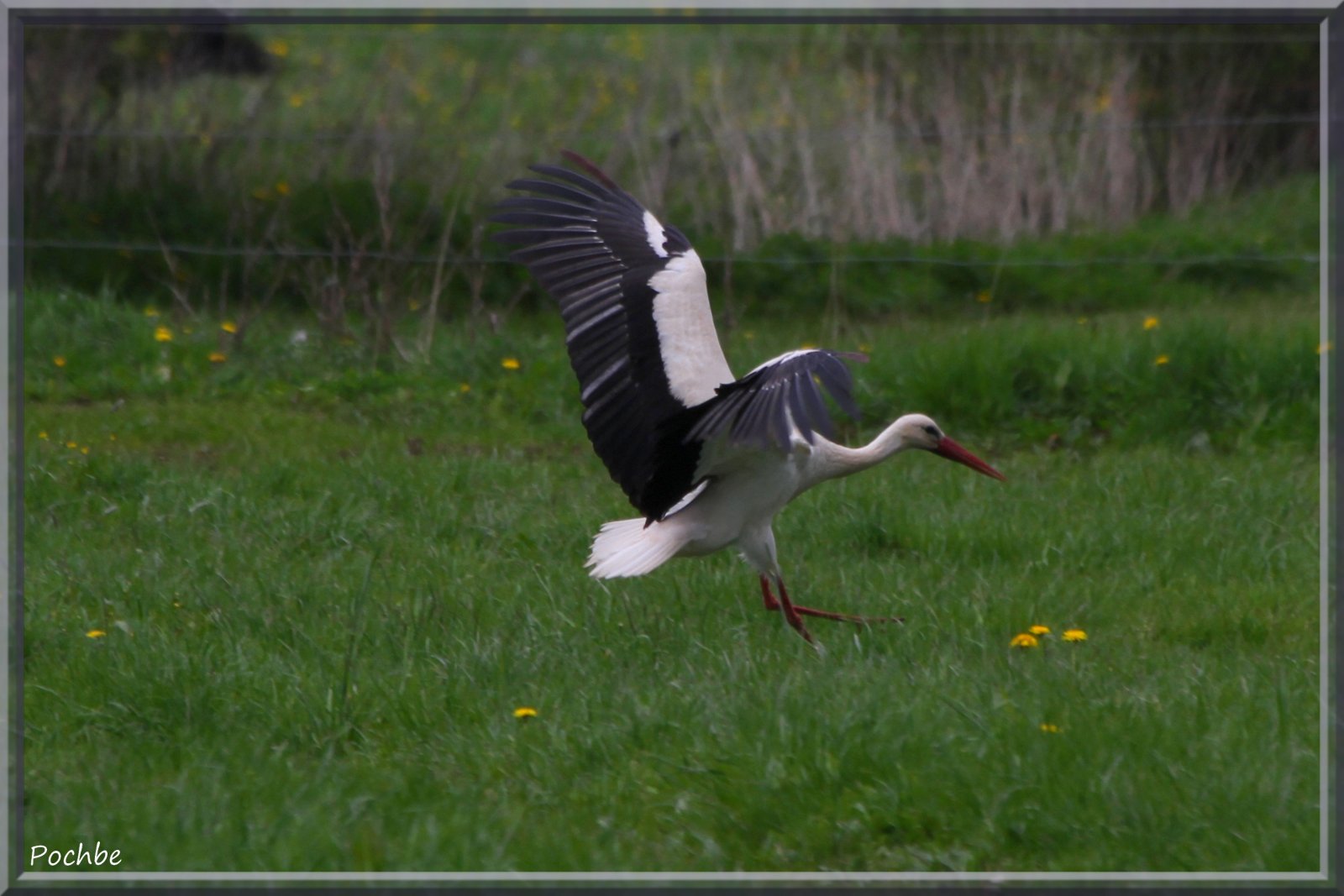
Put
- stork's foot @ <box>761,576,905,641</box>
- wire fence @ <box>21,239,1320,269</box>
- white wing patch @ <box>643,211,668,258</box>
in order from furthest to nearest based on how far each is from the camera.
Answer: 1. wire fence @ <box>21,239,1320,269</box>
2. white wing patch @ <box>643,211,668,258</box>
3. stork's foot @ <box>761,576,905,641</box>

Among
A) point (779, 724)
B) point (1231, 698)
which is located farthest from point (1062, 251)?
point (779, 724)

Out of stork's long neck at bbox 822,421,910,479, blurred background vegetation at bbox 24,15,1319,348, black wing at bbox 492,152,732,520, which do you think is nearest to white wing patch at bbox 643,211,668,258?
black wing at bbox 492,152,732,520

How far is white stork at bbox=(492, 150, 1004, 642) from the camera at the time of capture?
177 inches

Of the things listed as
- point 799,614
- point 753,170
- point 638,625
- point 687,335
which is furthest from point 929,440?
point 753,170

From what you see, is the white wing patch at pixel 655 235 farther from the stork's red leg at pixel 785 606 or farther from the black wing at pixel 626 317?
the stork's red leg at pixel 785 606

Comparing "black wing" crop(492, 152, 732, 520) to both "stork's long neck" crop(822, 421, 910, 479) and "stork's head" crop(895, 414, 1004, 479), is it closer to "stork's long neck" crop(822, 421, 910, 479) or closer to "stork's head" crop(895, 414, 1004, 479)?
"stork's long neck" crop(822, 421, 910, 479)

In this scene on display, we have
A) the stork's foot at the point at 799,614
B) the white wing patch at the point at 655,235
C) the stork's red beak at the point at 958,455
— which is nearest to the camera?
the stork's foot at the point at 799,614

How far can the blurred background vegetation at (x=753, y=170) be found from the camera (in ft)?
29.0

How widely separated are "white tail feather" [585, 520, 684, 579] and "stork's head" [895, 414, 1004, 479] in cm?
83

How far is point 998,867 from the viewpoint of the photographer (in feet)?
10.4

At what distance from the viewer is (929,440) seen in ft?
16.6

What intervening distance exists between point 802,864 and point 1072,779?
23.5 inches

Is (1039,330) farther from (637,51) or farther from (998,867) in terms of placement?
(637,51)

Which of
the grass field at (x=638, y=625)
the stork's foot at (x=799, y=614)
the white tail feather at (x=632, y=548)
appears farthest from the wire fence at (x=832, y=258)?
the stork's foot at (x=799, y=614)
